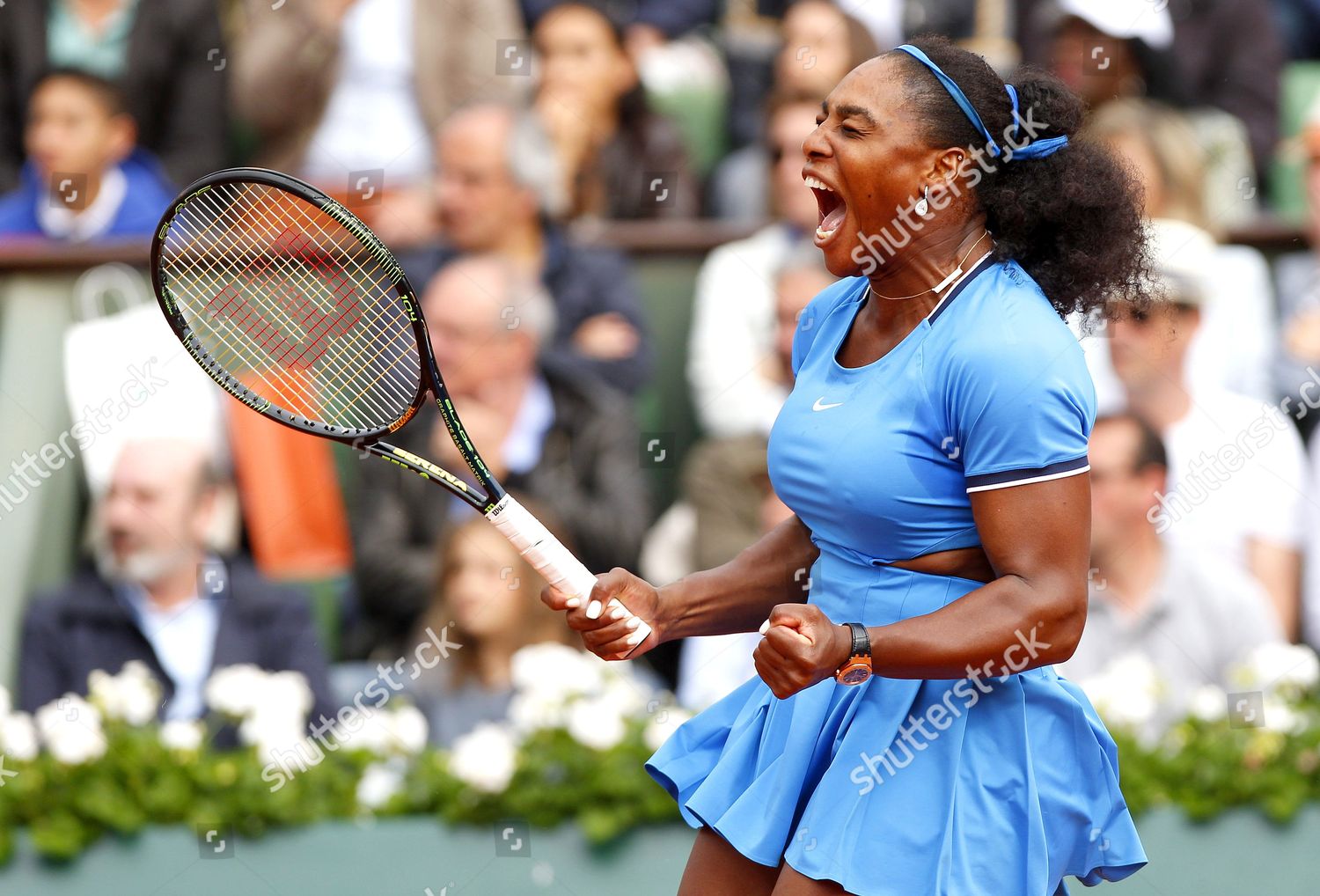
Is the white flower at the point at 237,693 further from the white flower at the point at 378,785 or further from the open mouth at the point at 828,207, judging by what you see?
the open mouth at the point at 828,207

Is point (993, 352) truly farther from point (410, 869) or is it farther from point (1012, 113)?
point (410, 869)

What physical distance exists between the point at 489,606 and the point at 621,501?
1.53ft

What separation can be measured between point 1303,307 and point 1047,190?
298cm

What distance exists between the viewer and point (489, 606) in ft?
14.4

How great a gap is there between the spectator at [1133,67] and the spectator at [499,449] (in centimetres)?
188

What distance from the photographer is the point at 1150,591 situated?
14.7 ft

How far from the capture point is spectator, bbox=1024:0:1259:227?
17.3 feet

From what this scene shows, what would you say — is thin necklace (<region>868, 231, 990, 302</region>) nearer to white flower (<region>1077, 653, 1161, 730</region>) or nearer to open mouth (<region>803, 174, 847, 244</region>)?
open mouth (<region>803, 174, 847, 244</region>)

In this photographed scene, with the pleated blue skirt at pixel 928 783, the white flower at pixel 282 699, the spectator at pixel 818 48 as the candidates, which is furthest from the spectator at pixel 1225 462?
the pleated blue skirt at pixel 928 783

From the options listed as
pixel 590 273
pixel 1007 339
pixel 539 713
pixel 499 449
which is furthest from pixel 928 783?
pixel 590 273

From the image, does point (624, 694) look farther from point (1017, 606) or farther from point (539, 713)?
point (1017, 606)

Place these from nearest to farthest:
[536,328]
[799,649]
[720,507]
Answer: [799,649] < [720,507] < [536,328]

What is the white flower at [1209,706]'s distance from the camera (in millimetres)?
4176

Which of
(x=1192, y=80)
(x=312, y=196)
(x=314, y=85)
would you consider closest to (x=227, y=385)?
(x=312, y=196)
